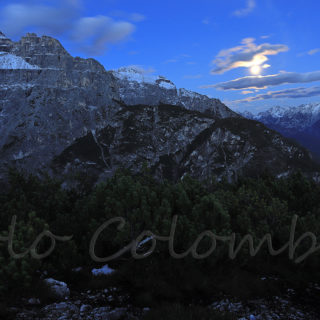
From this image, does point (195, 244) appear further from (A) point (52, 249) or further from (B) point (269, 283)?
(A) point (52, 249)

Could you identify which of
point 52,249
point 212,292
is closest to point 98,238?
point 52,249

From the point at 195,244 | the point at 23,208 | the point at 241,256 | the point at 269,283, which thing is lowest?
the point at 269,283

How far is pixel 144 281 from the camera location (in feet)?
40.1

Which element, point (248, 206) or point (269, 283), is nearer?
point (269, 283)

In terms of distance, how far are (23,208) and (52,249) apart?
444cm

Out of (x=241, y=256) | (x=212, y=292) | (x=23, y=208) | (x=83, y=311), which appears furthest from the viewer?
(x=23, y=208)

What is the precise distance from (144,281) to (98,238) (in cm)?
443

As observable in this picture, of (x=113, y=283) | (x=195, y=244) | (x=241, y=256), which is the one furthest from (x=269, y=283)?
(x=113, y=283)

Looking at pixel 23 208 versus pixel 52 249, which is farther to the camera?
pixel 23 208

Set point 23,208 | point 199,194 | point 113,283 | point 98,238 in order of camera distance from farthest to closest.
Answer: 1. point 199,194
2. point 23,208
3. point 98,238
4. point 113,283

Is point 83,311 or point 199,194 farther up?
point 199,194

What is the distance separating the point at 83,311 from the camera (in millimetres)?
10500

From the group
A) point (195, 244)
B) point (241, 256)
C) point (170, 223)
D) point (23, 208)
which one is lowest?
point (241, 256)

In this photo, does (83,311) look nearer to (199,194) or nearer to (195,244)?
(195,244)
